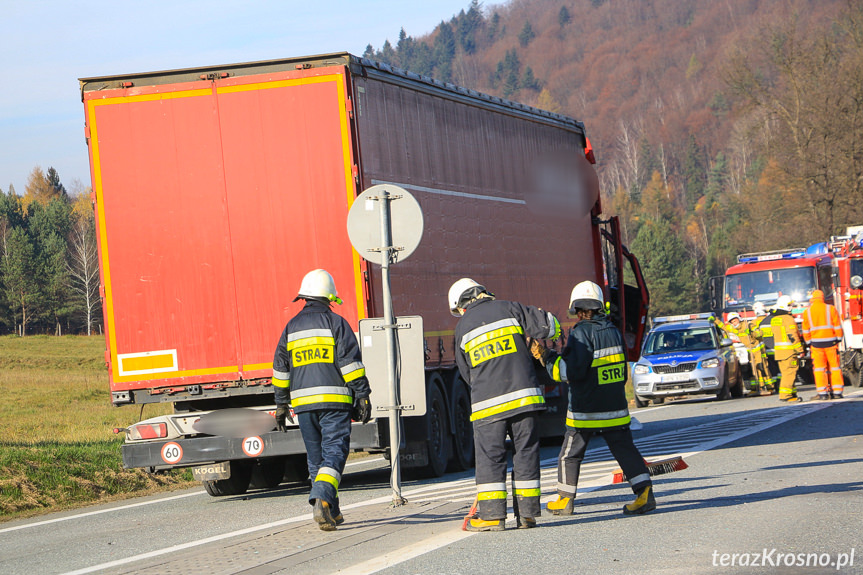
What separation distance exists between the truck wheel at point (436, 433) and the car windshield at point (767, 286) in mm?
17980

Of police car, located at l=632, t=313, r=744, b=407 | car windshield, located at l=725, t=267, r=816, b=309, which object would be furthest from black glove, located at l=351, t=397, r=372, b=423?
car windshield, located at l=725, t=267, r=816, b=309

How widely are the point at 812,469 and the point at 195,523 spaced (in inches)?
223

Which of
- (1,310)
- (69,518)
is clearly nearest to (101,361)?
(1,310)

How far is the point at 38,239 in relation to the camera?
303ft

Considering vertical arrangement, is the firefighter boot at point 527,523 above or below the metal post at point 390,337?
below

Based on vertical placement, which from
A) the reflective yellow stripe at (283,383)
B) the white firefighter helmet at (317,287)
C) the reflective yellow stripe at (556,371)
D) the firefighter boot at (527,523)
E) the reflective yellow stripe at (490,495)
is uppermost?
the white firefighter helmet at (317,287)

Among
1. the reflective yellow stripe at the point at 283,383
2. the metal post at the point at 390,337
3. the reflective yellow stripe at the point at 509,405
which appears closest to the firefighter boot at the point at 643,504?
the reflective yellow stripe at the point at 509,405

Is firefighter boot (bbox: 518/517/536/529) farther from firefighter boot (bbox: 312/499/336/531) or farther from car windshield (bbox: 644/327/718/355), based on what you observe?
car windshield (bbox: 644/327/718/355)

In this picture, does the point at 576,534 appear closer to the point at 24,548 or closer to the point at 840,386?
the point at 24,548

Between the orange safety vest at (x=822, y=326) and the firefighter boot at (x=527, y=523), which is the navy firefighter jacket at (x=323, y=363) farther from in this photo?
the orange safety vest at (x=822, y=326)

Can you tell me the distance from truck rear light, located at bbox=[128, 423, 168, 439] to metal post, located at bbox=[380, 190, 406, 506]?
2.73 meters

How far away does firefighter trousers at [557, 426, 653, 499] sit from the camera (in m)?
8.50

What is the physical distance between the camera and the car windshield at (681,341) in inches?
979

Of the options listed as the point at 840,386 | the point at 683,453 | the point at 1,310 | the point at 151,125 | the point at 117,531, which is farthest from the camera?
the point at 1,310
